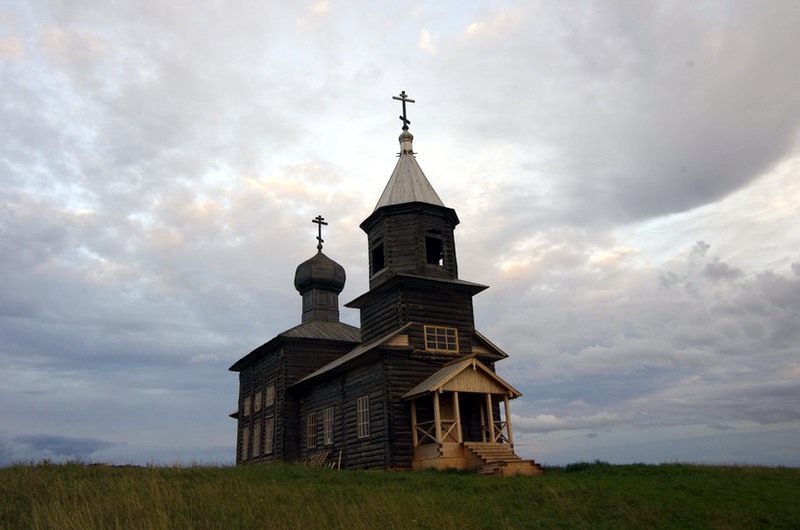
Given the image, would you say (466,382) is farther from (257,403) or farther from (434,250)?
(257,403)

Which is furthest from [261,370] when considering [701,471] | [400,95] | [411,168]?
[701,471]

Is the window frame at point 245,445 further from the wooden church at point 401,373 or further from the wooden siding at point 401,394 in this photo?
the wooden siding at point 401,394

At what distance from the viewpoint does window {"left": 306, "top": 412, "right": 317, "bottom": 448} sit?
29.8 meters

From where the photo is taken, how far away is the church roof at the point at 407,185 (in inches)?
1148

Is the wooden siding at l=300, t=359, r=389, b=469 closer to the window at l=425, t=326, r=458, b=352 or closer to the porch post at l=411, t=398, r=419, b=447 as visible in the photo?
the porch post at l=411, t=398, r=419, b=447

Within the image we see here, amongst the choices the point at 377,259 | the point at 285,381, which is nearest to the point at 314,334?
the point at 285,381

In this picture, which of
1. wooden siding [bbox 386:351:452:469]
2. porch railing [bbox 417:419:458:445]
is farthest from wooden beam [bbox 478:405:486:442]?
wooden siding [bbox 386:351:452:469]

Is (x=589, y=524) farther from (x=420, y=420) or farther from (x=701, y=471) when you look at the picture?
(x=420, y=420)

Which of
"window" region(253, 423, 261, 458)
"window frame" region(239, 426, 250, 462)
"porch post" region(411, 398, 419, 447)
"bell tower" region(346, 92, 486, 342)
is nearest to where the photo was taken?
"porch post" region(411, 398, 419, 447)

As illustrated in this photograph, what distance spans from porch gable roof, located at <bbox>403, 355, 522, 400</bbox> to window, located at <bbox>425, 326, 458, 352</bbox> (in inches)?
65.0

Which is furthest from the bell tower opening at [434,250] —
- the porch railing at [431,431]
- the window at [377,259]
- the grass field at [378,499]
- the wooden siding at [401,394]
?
the grass field at [378,499]

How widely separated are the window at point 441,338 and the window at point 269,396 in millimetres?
11726

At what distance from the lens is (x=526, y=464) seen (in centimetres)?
2130

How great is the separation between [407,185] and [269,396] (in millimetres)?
14051
